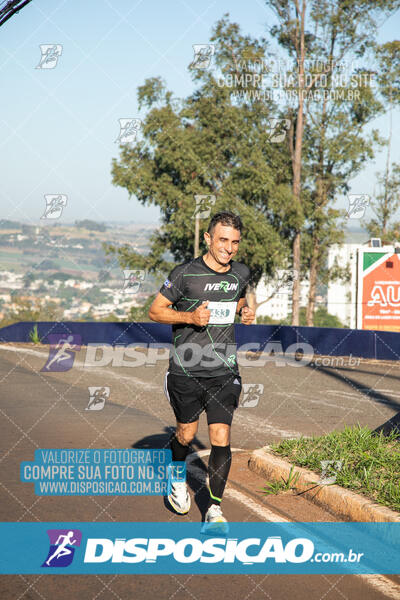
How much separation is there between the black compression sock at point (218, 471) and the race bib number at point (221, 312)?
91cm

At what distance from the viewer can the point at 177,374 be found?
16.8ft

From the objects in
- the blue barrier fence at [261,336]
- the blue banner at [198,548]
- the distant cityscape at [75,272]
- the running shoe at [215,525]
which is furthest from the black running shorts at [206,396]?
the distant cityscape at [75,272]

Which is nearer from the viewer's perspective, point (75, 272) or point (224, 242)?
point (224, 242)

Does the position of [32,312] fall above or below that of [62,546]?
below

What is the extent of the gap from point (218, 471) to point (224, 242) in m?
1.62

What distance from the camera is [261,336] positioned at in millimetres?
24922

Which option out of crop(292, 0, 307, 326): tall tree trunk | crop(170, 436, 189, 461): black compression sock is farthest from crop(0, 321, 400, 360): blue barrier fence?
crop(170, 436, 189, 461): black compression sock

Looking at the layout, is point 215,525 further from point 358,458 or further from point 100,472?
point 100,472

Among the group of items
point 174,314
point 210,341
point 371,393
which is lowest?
point 371,393

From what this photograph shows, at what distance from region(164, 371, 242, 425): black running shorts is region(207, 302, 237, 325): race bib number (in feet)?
1.31

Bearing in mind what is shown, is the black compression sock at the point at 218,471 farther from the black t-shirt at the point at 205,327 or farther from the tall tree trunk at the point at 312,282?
the tall tree trunk at the point at 312,282

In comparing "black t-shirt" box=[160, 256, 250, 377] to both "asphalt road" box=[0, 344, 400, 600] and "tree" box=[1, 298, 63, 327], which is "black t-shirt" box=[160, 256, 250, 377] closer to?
"asphalt road" box=[0, 344, 400, 600]

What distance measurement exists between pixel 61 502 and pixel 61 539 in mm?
935

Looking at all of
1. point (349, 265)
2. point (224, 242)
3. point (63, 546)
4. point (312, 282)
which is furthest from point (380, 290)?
point (349, 265)
